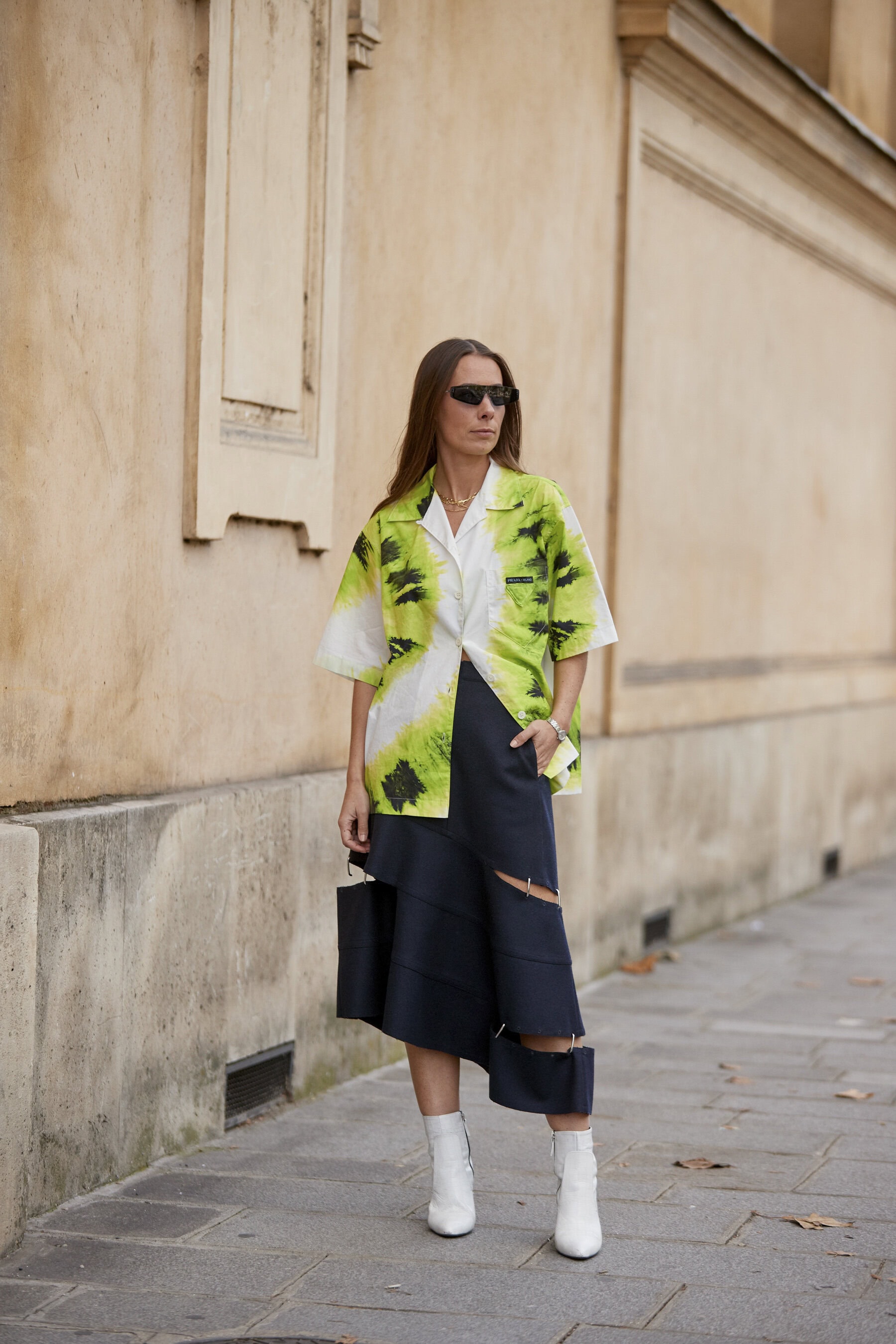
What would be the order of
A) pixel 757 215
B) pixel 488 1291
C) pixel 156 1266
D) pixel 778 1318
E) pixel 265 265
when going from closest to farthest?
→ pixel 778 1318, pixel 488 1291, pixel 156 1266, pixel 265 265, pixel 757 215

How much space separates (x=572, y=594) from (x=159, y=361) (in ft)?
4.48

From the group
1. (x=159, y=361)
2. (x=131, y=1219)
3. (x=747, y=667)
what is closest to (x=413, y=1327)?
(x=131, y=1219)

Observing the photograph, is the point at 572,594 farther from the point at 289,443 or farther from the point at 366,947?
the point at 289,443

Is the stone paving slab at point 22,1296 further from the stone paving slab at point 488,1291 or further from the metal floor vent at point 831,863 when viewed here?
the metal floor vent at point 831,863

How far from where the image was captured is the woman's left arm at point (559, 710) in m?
3.80

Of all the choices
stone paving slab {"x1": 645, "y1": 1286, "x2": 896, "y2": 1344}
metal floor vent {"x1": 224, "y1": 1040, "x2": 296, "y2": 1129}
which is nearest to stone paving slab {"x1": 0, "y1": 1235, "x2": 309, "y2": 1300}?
stone paving slab {"x1": 645, "y1": 1286, "x2": 896, "y2": 1344}

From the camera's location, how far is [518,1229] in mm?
4055

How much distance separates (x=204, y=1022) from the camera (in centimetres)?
471

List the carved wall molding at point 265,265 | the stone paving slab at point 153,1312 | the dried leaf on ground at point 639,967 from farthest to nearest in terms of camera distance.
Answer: the dried leaf on ground at point 639,967, the carved wall molding at point 265,265, the stone paving slab at point 153,1312

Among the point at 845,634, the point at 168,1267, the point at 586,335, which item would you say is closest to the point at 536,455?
the point at 586,335

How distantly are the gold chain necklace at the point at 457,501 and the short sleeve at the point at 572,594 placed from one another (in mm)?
185

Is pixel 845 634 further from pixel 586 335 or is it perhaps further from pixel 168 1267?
pixel 168 1267

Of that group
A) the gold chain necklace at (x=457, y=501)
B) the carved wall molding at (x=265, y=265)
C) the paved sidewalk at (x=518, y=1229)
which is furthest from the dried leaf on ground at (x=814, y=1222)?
the carved wall molding at (x=265, y=265)

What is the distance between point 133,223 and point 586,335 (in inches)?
130
